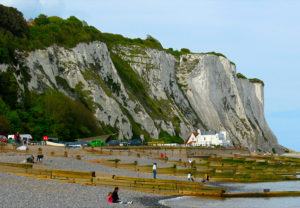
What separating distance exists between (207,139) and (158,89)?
20.5 m

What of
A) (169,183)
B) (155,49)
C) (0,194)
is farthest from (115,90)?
(0,194)

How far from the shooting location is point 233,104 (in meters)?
155

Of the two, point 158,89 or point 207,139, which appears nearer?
point 207,139

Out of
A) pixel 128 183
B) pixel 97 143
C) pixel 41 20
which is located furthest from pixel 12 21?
pixel 128 183

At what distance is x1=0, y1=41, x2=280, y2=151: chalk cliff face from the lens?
94875 mm

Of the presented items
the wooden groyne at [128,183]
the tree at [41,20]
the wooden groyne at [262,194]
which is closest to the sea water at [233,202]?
the wooden groyne at [262,194]

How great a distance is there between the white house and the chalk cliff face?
4300 mm

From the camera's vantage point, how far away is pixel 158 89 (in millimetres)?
126188

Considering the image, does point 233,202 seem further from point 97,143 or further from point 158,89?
point 158,89

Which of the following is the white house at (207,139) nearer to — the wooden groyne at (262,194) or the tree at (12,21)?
the tree at (12,21)

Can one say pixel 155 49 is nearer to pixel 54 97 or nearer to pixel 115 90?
pixel 115 90

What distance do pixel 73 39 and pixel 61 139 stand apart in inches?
1389

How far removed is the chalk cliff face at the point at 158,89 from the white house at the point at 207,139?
4.30 meters

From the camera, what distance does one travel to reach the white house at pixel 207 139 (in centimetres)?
11662
